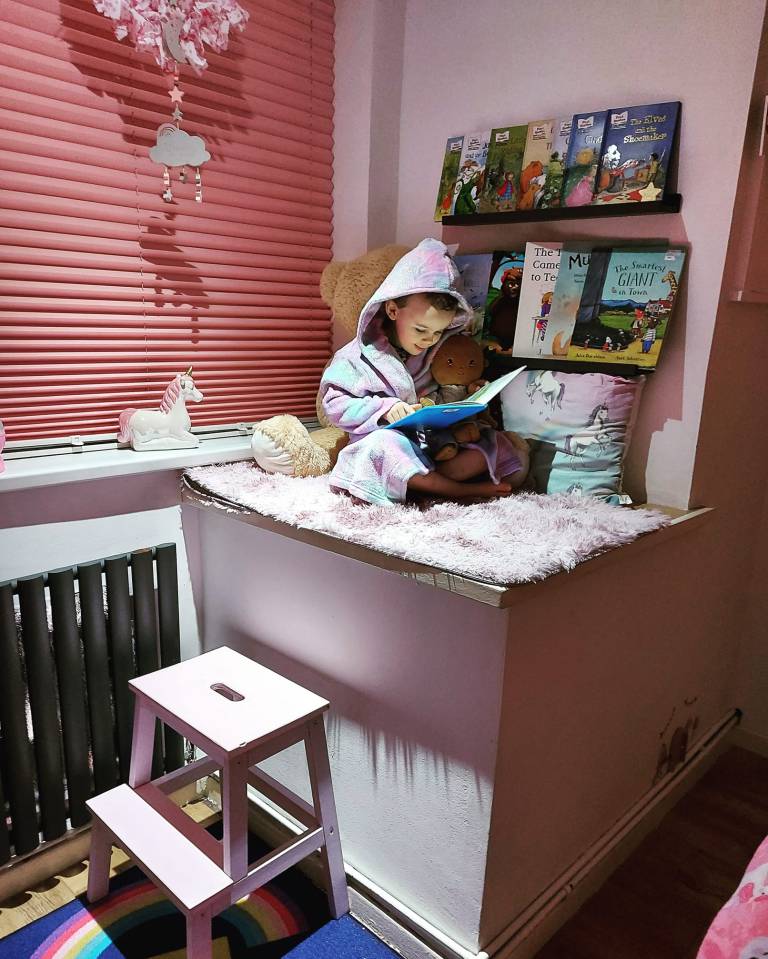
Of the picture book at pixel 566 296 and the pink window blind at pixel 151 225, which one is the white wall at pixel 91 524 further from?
the picture book at pixel 566 296

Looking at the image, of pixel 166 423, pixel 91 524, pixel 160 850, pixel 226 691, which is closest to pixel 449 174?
pixel 166 423

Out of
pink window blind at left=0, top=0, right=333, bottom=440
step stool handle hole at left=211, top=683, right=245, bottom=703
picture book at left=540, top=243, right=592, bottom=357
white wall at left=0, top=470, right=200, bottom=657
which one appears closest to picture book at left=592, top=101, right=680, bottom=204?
picture book at left=540, top=243, right=592, bottom=357

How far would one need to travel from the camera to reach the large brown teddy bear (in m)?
1.72

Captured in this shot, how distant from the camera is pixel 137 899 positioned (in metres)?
1.53

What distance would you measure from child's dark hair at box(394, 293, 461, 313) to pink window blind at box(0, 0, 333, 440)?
53 cm

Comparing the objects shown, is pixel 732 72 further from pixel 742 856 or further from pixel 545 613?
pixel 742 856

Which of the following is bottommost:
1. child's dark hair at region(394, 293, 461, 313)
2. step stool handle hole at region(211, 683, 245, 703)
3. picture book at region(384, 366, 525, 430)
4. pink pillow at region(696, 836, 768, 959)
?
step stool handle hole at region(211, 683, 245, 703)

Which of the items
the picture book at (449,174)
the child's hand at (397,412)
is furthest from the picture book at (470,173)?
the child's hand at (397,412)

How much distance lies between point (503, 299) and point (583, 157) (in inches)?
14.6

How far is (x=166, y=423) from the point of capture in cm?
171

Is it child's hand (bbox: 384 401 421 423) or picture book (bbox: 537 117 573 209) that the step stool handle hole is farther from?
picture book (bbox: 537 117 573 209)

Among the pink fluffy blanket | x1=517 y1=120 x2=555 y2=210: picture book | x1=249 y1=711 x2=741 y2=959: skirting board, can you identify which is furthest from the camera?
x1=517 y1=120 x2=555 y2=210: picture book

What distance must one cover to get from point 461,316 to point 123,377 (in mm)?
848

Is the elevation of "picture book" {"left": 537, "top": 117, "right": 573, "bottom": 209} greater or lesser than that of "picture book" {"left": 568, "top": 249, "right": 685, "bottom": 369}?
greater
